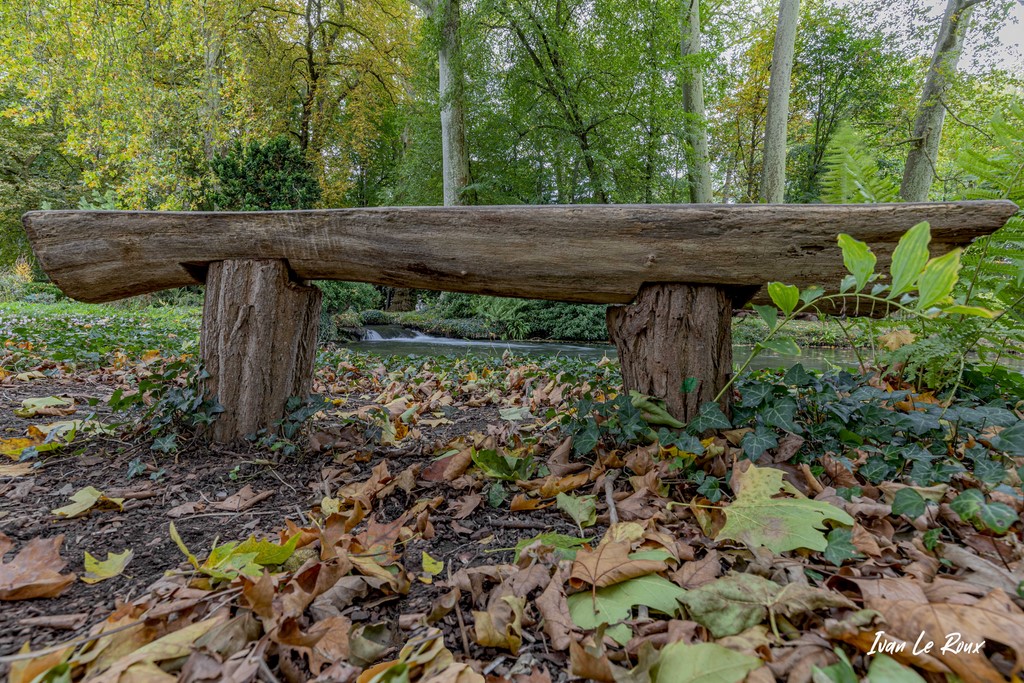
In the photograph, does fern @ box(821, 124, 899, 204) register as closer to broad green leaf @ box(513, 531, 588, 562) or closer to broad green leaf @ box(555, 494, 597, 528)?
broad green leaf @ box(555, 494, 597, 528)

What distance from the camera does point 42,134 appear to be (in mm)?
17609

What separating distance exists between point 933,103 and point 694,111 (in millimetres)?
3696

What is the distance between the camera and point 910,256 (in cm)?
100

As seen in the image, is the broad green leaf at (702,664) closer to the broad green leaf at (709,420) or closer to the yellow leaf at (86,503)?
the broad green leaf at (709,420)

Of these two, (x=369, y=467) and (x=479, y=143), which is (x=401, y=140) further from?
(x=369, y=467)

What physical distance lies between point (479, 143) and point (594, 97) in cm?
316

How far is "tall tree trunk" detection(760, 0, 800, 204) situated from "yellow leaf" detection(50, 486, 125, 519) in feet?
32.2

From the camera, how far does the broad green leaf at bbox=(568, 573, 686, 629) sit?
903 mm

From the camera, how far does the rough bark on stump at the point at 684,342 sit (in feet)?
5.62

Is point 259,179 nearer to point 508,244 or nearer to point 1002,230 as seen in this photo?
point 508,244

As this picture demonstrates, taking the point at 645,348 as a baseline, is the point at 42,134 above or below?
above

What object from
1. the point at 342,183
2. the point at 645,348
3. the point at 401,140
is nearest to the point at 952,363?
the point at 645,348

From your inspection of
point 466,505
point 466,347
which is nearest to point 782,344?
point 466,505
